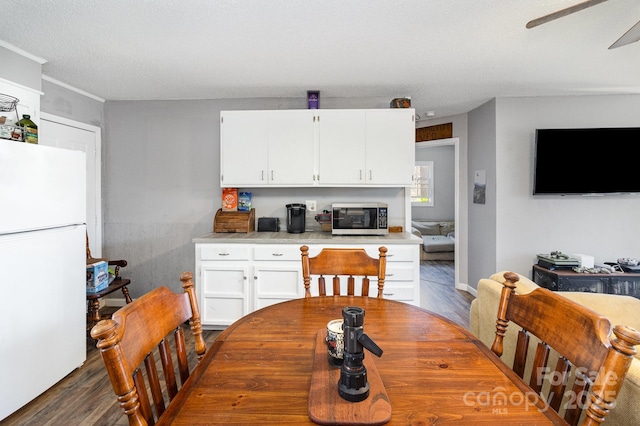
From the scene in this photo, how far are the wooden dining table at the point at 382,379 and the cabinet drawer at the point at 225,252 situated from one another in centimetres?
166

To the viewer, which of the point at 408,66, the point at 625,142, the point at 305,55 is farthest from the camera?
the point at 625,142

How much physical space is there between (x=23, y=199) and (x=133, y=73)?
1.57 metres

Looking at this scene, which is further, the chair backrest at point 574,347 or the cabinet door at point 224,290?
the cabinet door at point 224,290

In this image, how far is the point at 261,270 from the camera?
2.89 m

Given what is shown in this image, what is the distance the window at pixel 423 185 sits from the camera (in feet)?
25.3

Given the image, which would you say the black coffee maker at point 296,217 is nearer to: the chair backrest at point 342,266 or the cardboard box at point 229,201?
the cardboard box at point 229,201

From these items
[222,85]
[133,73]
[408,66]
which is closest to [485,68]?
[408,66]

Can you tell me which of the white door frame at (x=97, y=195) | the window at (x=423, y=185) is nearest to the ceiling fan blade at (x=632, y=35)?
the white door frame at (x=97, y=195)

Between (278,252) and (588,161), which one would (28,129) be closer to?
(278,252)

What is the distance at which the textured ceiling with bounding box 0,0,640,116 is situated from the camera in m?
1.92

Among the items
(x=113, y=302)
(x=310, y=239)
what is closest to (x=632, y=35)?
(x=310, y=239)

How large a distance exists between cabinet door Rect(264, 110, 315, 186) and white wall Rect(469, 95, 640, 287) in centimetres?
220

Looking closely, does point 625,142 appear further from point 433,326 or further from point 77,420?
point 77,420

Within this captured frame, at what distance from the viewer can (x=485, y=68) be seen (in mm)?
2803
